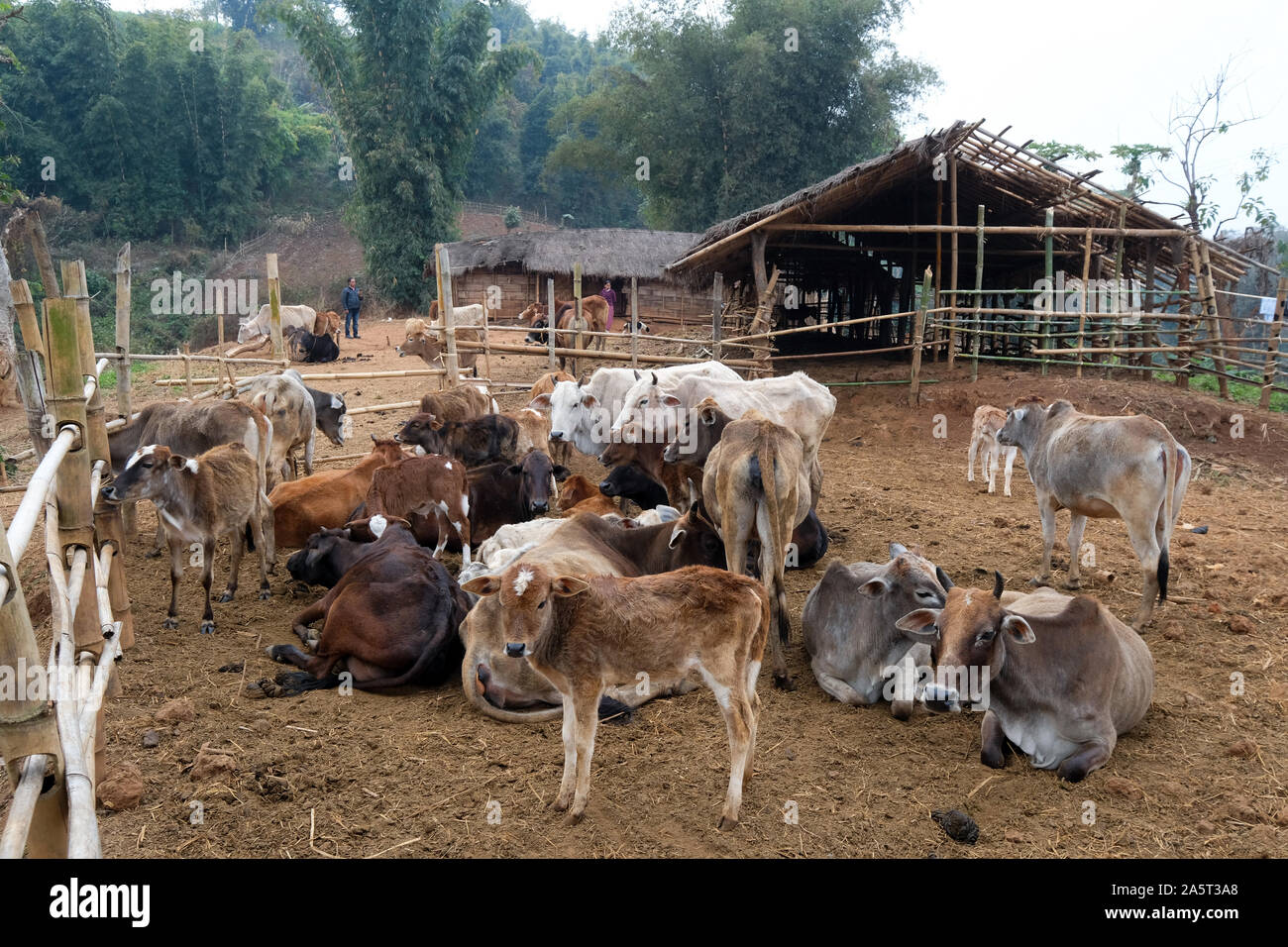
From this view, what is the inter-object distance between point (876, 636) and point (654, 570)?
1.70 meters

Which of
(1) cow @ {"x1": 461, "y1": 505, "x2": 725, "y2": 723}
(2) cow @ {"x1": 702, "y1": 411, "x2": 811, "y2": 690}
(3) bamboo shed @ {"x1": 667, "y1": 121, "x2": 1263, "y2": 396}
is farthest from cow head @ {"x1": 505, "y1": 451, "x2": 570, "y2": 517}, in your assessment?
(3) bamboo shed @ {"x1": 667, "y1": 121, "x2": 1263, "y2": 396}

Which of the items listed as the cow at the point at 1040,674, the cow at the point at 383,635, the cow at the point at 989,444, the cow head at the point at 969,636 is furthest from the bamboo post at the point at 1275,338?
the cow at the point at 383,635

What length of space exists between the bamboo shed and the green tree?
11.5 metres

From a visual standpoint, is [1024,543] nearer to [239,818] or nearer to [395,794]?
[395,794]

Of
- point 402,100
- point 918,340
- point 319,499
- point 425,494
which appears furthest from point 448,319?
point 402,100

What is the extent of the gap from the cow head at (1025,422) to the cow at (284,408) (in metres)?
7.23

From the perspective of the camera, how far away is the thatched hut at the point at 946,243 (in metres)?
15.9

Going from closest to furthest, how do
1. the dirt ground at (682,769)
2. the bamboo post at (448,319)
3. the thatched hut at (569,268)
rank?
the dirt ground at (682,769) → the bamboo post at (448,319) → the thatched hut at (569,268)

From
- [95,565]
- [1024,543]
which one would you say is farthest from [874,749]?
[1024,543]

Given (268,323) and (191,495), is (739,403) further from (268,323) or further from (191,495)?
(268,323)

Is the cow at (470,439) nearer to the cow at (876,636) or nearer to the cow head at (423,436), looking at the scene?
the cow head at (423,436)

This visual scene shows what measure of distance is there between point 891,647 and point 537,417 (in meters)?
6.43

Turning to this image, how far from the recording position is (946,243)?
20.9m

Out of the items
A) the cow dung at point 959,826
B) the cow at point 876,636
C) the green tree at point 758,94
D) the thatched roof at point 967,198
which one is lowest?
the cow dung at point 959,826
